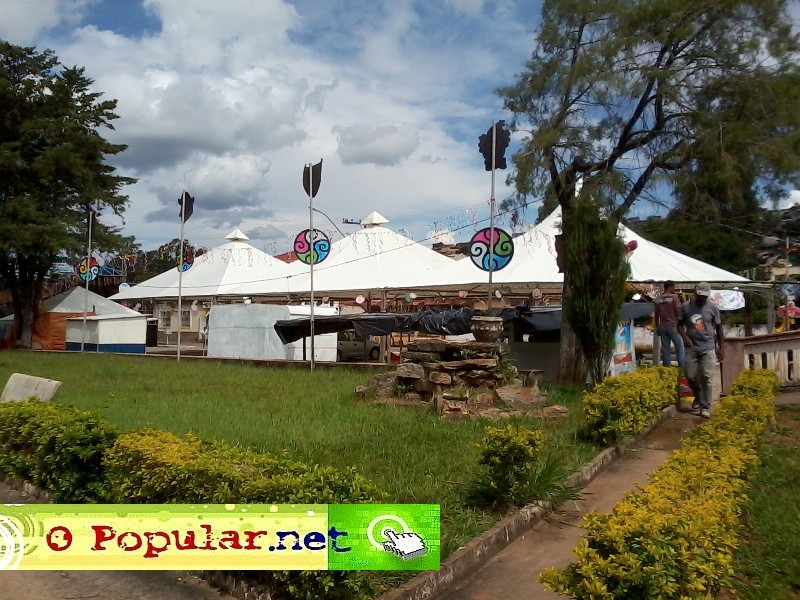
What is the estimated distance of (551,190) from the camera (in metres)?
10.9

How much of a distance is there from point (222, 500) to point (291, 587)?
81cm

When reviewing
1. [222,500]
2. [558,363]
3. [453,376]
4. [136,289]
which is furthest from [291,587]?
[136,289]

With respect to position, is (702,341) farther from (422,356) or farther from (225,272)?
(225,272)

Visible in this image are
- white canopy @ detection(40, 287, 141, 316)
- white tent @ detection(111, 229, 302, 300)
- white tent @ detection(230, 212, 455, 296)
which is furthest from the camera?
white canopy @ detection(40, 287, 141, 316)

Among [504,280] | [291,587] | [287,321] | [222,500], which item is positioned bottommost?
[291,587]

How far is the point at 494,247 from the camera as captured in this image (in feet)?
37.4

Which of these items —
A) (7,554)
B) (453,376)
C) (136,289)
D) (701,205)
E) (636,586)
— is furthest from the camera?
(136,289)

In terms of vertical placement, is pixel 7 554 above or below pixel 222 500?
below

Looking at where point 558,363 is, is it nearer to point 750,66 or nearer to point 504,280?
point 750,66

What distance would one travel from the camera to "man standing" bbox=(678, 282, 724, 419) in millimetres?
8180

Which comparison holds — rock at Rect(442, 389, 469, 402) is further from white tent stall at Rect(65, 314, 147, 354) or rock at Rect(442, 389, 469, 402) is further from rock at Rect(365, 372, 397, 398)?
white tent stall at Rect(65, 314, 147, 354)

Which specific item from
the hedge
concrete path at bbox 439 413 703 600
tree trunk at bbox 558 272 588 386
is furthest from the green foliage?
the hedge

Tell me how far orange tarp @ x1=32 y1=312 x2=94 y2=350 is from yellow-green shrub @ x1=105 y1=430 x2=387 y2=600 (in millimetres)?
25938

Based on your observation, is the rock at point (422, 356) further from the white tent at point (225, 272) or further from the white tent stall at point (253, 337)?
the white tent at point (225, 272)
